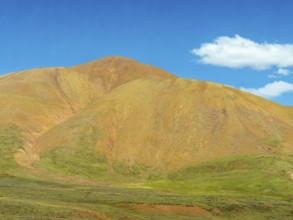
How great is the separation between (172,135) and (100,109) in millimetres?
36893

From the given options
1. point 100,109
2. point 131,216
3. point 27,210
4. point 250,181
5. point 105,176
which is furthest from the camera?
point 100,109

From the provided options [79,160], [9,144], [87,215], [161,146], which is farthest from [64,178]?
[87,215]

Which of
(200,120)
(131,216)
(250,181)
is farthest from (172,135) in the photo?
(131,216)

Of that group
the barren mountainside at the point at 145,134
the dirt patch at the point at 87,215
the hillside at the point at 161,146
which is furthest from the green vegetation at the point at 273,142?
the dirt patch at the point at 87,215

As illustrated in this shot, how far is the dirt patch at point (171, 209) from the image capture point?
257 ft

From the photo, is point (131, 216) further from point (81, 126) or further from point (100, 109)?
point (100, 109)

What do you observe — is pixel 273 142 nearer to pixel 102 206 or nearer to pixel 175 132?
pixel 175 132

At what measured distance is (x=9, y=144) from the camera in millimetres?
165500

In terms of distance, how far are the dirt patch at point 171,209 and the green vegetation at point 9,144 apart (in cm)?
7597

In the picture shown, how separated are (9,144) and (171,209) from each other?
332 feet

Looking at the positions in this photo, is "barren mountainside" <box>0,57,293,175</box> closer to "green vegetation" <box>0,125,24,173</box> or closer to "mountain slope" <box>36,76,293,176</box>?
"mountain slope" <box>36,76,293,176</box>

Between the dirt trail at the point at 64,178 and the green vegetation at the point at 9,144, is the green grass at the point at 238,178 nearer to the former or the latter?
the dirt trail at the point at 64,178

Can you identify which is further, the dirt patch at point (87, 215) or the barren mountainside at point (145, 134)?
the barren mountainside at point (145, 134)

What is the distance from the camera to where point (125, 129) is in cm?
A: 18438
